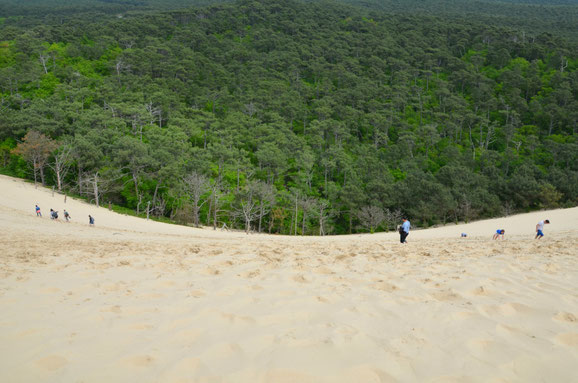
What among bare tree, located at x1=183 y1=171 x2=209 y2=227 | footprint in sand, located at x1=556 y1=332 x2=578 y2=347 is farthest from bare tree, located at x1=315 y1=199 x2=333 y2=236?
footprint in sand, located at x1=556 y1=332 x2=578 y2=347

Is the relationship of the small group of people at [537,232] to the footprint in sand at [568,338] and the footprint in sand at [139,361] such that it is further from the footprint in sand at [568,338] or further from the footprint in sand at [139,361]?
the footprint in sand at [139,361]

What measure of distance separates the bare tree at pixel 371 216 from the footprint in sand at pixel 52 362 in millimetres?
37449

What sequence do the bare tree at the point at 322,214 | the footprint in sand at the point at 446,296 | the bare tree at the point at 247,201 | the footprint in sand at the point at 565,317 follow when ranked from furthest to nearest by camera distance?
the bare tree at the point at 322,214
the bare tree at the point at 247,201
the footprint in sand at the point at 446,296
the footprint in sand at the point at 565,317

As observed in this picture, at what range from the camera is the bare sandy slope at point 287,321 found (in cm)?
267

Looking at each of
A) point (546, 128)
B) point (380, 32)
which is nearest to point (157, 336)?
point (546, 128)

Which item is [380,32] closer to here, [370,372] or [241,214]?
[241,214]

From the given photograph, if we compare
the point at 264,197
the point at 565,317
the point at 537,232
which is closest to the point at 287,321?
the point at 565,317

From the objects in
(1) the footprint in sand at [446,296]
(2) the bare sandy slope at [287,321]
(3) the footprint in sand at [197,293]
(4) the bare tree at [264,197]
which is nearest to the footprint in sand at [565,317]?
(2) the bare sandy slope at [287,321]

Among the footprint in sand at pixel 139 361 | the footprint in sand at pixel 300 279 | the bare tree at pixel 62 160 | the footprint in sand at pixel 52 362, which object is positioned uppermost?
the footprint in sand at pixel 52 362

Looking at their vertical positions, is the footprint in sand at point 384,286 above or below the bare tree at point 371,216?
above

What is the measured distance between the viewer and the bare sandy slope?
267cm

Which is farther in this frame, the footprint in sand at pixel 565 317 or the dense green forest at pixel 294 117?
the dense green forest at pixel 294 117

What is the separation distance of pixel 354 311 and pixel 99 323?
2.79m

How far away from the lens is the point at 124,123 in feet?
155
